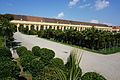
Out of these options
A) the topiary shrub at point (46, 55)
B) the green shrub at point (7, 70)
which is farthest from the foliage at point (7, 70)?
the topiary shrub at point (46, 55)

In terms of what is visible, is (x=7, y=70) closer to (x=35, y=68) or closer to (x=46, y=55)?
(x=35, y=68)

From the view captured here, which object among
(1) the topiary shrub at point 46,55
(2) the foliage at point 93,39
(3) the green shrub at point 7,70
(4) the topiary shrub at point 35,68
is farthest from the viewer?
(2) the foliage at point 93,39

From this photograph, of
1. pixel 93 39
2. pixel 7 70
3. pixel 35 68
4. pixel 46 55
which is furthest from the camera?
pixel 93 39

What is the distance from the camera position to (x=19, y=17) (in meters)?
86.1

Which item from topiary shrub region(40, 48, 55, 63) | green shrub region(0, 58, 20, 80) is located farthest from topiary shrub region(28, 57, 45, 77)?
topiary shrub region(40, 48, 55, 63)

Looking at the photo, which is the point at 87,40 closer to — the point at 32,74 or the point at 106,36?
the point at 106,36

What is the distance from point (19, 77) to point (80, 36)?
22757 millimetres

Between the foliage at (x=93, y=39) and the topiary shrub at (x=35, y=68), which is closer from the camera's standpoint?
the topiary shrub at (x=35, y=68)

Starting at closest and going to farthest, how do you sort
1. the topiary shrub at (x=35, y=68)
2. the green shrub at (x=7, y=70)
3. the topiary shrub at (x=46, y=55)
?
the green shrub at (x=7, y=70) → the topiary shrub at (x=35, y=68) → the topiary shrub at (x=46, y=55)

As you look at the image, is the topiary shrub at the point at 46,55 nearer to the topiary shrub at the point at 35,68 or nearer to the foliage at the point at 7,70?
the topiary shrub at the point at 35,68

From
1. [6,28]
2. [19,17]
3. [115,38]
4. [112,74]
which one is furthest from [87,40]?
[19,17]

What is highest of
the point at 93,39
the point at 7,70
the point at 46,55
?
the point at 7,70

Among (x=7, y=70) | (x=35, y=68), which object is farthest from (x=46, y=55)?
(x=7, y=70)

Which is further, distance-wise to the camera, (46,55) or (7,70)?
(46,55)
